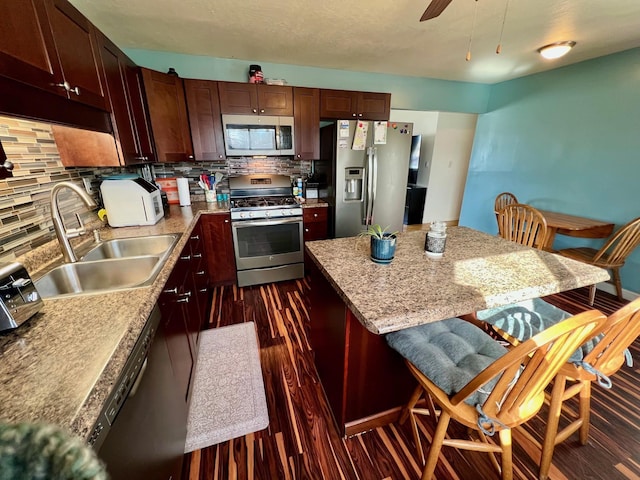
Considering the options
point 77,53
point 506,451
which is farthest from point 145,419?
point 77,53

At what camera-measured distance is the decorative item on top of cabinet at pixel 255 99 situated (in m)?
2.61

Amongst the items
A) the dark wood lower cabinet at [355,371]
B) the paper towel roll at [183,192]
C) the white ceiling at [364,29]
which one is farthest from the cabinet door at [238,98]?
the dark wood lower cabinet at [355,371]

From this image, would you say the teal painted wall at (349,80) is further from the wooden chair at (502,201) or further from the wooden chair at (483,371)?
the wooden chair at (483,371)

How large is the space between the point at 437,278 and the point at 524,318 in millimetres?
594

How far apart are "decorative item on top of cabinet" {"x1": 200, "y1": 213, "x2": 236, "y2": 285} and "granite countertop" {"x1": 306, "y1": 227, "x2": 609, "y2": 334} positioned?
1456mm

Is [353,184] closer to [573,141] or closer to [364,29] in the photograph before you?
[364,29]

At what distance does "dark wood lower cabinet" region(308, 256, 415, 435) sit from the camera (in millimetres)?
1198

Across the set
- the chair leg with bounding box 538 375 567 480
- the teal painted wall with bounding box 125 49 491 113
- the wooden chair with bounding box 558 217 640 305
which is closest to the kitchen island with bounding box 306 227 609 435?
the chair leg with bounding box 538 375 567 480

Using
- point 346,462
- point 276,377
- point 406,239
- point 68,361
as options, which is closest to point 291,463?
point 346,462

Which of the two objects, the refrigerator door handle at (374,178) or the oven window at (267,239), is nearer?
the oven window at (267,239)

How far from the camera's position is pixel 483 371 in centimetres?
78

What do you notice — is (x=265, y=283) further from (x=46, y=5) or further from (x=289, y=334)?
(x=46, y=5)

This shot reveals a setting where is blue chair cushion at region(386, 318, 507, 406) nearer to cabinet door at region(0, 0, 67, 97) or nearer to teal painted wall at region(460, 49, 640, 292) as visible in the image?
cabinet door at region(0, 0, 67, 97)

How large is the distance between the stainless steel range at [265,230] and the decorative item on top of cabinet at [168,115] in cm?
60
